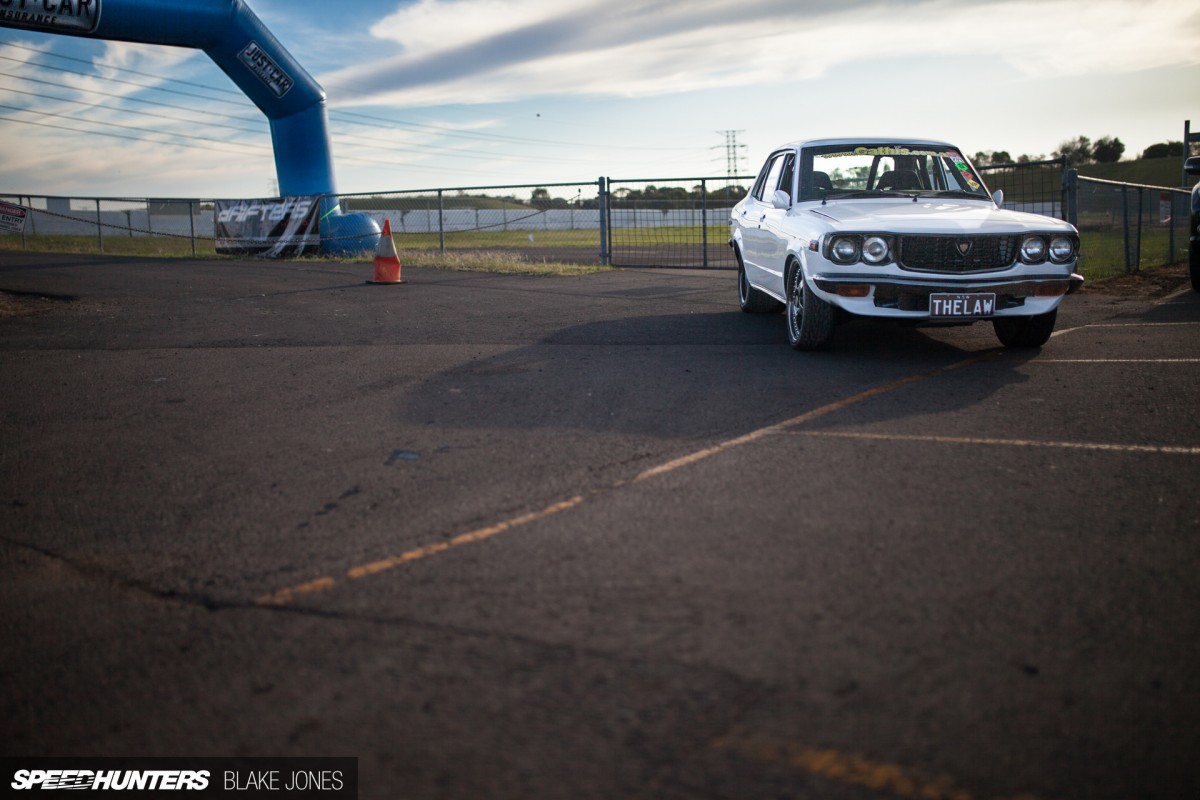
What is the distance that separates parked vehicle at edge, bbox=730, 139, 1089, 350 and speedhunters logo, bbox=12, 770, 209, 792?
224 inches

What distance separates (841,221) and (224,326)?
633 centimetres

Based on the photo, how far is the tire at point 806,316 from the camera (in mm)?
7227

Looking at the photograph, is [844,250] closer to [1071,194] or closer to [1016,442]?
[1016,442]

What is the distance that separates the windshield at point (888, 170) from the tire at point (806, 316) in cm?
102

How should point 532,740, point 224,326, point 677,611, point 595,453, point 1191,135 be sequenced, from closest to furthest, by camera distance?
point 532,740, point 677,611, point 595,453, point 224,326, point 1191,135

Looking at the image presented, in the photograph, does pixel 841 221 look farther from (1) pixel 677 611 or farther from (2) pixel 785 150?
(1) pixel 677 611

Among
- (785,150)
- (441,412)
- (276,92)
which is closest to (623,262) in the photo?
(276,92)

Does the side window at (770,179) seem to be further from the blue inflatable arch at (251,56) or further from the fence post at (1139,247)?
the blue inflatable arch at (251,56)

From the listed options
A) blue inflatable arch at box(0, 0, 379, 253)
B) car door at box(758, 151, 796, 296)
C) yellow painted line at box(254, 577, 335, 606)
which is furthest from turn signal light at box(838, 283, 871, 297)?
blue inflatable arch at box(0, 0, 379, 253)

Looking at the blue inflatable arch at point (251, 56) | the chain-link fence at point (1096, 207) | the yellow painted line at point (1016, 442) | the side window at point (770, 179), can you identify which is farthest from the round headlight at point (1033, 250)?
the blue inflatable arch at point (251, 56)

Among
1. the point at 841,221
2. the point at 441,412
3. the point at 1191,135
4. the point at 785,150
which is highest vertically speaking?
the point at 1191,135

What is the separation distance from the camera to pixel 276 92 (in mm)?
20016

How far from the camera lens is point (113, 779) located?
6.91ft

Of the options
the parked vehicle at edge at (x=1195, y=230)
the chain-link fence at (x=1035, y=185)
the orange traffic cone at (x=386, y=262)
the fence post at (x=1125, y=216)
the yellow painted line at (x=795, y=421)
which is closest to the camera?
the yellow painted line at (x=795, y=421)
